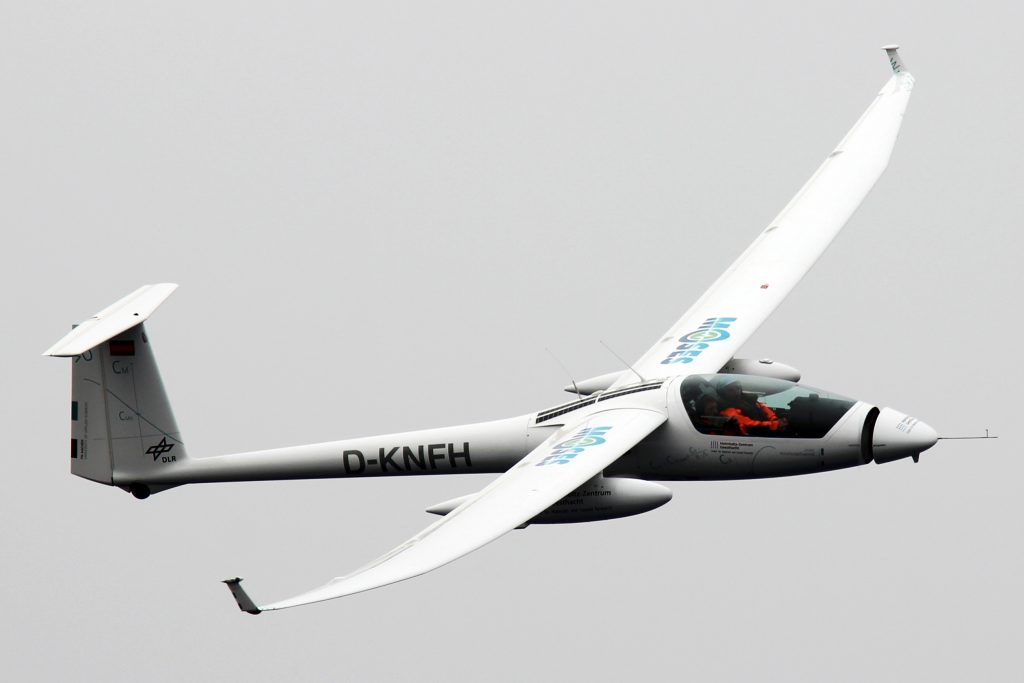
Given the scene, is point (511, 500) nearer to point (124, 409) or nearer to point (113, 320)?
point (124, 409)

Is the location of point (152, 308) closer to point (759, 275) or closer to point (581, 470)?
point (581, 470)

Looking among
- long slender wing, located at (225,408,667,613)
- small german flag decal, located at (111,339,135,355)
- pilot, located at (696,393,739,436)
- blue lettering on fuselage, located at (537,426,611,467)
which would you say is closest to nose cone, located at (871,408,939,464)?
pilot, located at (696,393,739,436)

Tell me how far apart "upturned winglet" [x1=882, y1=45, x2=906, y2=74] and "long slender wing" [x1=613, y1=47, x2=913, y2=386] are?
0.07 ft

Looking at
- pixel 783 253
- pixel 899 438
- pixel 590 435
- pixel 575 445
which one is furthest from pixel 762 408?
pixel 783 253

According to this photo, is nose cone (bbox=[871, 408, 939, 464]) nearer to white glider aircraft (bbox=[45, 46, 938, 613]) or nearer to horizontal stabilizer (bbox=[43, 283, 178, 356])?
white glider aircraft (bbox=[45, 46, 938, 613])

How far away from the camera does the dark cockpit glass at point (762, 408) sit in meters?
31.5

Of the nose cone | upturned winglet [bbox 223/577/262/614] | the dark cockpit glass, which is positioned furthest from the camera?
the dark cockpit glass

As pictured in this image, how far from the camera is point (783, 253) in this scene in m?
37.3

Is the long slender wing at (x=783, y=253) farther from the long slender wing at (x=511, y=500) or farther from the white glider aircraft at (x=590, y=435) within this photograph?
the long slender wing at (x=511, y=500)

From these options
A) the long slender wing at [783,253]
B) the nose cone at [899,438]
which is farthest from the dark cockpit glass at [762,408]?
the long slender wing at [783,253]

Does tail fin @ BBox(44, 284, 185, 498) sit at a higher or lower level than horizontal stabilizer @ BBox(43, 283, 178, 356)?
lower

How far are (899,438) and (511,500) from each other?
6393 mm

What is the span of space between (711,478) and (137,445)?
9621 millimetres

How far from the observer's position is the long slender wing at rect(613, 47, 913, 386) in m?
34.6
